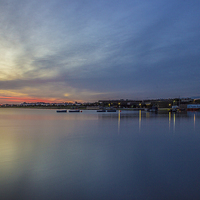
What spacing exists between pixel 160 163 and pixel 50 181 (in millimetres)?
5227

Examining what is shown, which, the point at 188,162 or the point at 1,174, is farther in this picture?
the point at 188,162

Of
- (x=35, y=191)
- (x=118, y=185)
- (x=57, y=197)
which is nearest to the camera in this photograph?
(x=57, y=197)

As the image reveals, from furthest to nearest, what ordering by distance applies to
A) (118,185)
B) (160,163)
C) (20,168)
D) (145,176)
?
(160,163), (20,168), (145,176), (118,185)

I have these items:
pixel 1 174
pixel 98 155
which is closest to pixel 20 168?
pixel 1 174

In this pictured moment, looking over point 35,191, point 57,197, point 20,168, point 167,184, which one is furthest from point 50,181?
point 167,184

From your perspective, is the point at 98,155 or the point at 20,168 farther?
the point at 98,155

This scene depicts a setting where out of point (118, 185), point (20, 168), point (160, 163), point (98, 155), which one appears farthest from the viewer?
point (98, 155)

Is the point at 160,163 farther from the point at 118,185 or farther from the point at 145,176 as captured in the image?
the point at 118,185

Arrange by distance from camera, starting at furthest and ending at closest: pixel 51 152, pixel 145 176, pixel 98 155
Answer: pixel 51 152 < pixel 98 155 < pixel 145 176

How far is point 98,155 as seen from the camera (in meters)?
9.83

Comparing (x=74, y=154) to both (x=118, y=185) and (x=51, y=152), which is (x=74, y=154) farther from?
(x=118, y=185)

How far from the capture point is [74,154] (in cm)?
1003

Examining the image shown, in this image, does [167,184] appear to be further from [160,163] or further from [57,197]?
[57,197]

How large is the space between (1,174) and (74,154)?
3.95m
